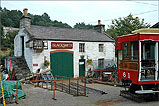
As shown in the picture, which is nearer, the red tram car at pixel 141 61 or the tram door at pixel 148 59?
the red tram car at pixel 141 61

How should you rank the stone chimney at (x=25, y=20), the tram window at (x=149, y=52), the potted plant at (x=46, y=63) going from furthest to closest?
1. the stone chimney at (x=25, y=20)
2. the potted plant at (x=46, y=63)
3. the tram window at (x=149, y=52)

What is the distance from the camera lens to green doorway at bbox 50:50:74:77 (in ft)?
60.7

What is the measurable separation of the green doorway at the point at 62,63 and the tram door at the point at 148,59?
10917mm

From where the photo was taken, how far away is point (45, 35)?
1884 cm

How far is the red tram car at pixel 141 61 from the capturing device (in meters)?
8.52

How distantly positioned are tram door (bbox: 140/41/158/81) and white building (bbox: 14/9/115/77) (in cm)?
1079

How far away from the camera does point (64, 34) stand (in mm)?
20812

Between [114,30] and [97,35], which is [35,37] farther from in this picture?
[114,30]

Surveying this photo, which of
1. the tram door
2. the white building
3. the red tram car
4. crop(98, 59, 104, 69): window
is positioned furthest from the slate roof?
the tram door

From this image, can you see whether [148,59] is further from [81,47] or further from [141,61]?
[81,47]

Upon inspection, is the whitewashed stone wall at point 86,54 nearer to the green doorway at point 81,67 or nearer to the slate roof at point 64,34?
the green doorway at point 81,67

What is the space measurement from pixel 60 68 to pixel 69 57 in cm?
165

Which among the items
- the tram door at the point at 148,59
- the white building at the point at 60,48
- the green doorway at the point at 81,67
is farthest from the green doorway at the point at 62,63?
the tram door at the point at 148,59

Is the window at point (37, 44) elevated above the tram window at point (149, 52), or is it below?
above
